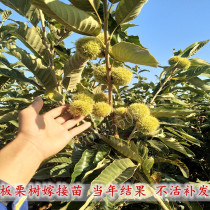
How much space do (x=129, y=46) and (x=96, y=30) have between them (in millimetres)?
178

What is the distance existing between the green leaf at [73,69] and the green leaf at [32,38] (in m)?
0.19

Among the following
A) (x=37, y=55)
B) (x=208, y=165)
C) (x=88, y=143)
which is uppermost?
(x=37, y=55)

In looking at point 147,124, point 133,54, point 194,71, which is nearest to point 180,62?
point 194,71

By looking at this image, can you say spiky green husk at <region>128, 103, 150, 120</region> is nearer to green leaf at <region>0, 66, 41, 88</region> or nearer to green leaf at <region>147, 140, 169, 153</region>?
green leaf at <region>147, 140, 169, 153</region>

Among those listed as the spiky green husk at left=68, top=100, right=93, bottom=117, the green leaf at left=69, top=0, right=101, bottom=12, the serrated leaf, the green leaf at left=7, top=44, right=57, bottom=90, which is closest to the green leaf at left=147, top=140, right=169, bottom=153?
Answer: the spiky green husk at left=68, top=100, right=93, bottom=117

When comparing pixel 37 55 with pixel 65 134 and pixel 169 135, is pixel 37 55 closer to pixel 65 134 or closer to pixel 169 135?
pixel 65 134

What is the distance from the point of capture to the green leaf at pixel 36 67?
125 cm

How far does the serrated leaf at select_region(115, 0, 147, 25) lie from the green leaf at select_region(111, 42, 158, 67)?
0.18m

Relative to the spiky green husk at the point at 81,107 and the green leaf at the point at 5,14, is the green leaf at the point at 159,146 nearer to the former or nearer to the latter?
the spiky green husk at the point at 81,107

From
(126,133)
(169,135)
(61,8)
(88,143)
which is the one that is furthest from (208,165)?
(61,8)

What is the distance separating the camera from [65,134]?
4.25ft

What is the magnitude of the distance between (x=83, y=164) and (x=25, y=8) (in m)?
1.05

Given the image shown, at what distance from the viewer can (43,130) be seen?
1244 millimetres

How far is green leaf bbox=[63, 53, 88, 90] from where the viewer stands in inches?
49.2
